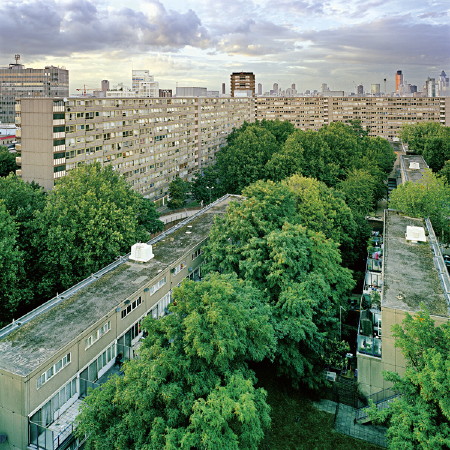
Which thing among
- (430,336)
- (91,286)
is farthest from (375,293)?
(91,286)

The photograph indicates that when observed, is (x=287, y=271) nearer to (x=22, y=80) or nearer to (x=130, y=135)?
(x=130, y=135)

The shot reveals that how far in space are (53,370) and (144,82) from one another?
4031 inches

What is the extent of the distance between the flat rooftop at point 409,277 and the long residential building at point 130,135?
42.1 metres

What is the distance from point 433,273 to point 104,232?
2417 cm

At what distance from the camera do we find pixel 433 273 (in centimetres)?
2633

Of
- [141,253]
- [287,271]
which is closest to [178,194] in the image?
[141,253]

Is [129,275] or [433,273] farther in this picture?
[129,275]

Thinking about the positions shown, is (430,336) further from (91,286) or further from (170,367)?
(91,286)

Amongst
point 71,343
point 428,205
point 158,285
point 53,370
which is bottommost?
point 53,370

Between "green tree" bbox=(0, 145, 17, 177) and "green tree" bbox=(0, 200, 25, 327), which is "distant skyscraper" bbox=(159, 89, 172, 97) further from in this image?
"green tree" bbox=(0, 200, 25, 327)

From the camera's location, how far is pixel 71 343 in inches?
808

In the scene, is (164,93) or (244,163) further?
(164,93)

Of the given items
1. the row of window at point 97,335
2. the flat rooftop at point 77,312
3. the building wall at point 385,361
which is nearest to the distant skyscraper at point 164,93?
the flat rooftop at point 77,312

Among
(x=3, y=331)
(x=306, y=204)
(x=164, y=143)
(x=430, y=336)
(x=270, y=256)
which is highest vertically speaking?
(x=164, y=143)
